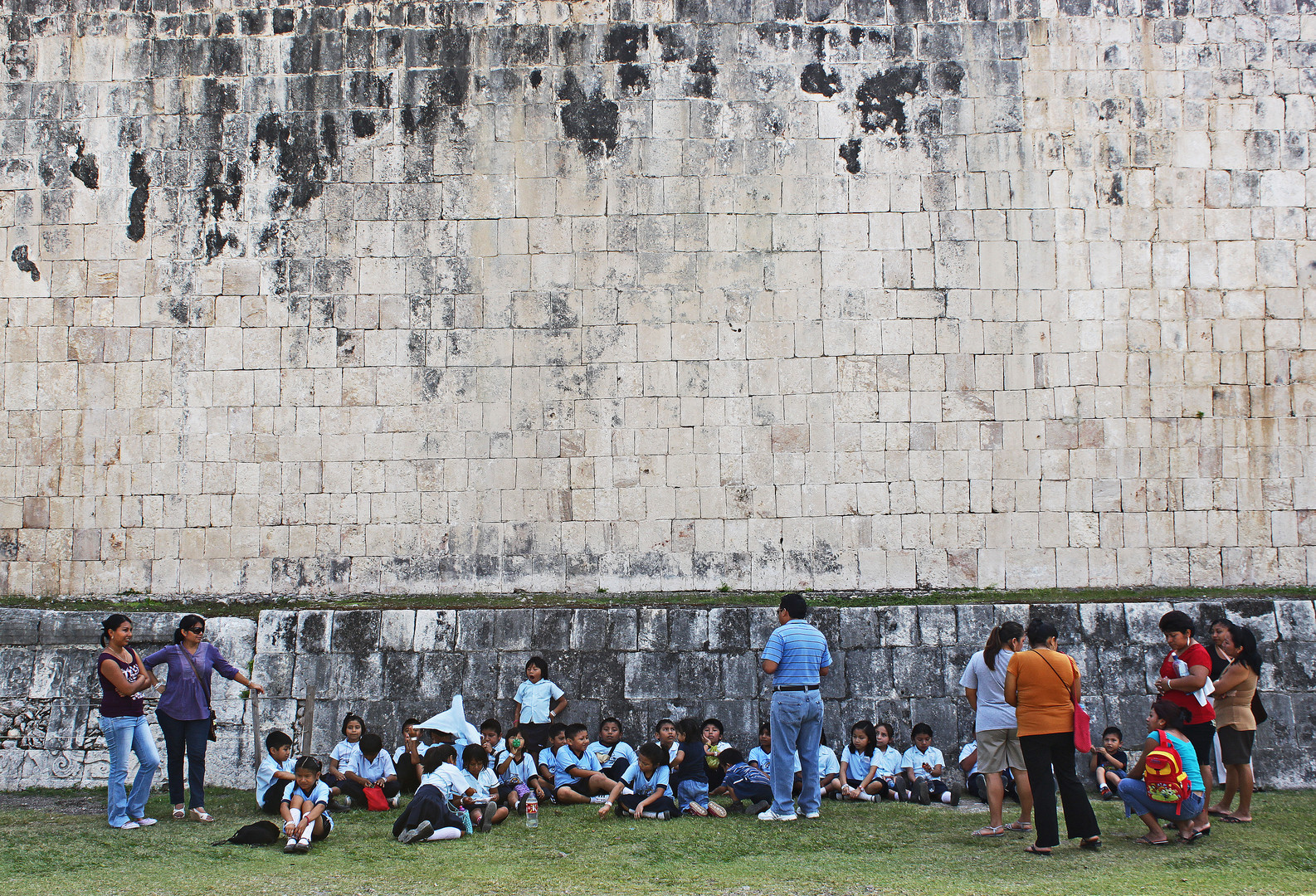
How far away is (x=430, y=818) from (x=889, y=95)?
824 cm

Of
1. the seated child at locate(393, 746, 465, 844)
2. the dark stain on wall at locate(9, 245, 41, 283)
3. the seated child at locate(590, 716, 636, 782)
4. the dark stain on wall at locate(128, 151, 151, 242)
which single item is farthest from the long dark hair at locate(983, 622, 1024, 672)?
the dark stain on wall at locate(9, 245, 41, 283)

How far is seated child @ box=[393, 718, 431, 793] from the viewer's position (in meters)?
9.41

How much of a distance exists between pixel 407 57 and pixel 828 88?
4.45 m

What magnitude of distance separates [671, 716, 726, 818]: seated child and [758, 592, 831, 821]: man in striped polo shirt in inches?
20.3

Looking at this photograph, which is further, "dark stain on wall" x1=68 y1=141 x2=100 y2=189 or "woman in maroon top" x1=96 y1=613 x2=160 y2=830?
"dark stain on wall" x1=68 y1=141 x2=100 y2=189

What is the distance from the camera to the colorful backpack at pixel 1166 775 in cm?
683

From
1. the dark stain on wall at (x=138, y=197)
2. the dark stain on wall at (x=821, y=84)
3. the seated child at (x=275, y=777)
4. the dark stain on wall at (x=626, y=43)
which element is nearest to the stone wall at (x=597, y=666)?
the seated child at (x=275, y=777)

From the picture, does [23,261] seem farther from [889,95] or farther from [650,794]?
[889,95]

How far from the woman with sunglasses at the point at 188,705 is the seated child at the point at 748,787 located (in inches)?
157

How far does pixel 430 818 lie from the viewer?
7.64 metres

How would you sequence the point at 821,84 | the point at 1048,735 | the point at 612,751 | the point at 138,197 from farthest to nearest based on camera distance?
the point at 138,197, the point at 821,84, the point at 612,751, the point at 1048,735

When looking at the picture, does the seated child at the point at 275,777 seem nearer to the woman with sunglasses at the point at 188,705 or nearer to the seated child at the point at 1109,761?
the woman with sunglasses at the point at 188,705

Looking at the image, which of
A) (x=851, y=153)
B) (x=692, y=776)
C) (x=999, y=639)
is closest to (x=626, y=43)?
(x=851, y=153)

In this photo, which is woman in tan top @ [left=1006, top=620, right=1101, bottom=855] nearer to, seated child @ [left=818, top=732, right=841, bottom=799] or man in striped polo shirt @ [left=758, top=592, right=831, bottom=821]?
man in striped polo shirt @ [left=758, top=592, right=831, bottom=821]
